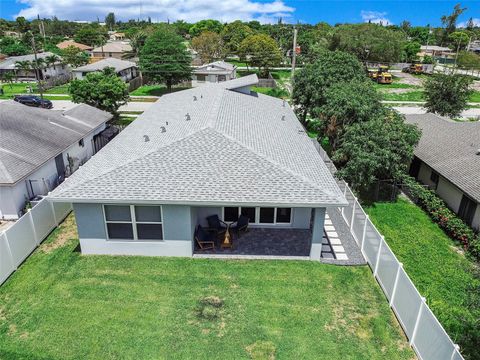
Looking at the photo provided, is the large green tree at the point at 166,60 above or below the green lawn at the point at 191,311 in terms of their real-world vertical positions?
above

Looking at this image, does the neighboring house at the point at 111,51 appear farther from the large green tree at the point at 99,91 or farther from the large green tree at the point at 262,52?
the large green tree at the point at 99,91

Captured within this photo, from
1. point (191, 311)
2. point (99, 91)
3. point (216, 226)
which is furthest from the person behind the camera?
point (99, 91)

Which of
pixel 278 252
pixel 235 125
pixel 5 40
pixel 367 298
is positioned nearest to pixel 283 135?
pixel 235 125

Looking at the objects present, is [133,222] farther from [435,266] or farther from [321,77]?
[321,77]

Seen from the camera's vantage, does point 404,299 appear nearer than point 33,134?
Yes

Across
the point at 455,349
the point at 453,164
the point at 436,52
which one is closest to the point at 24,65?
the point at 453,164

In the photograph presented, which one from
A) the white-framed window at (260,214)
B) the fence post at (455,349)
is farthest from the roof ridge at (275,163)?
the fence post at (455,349)
